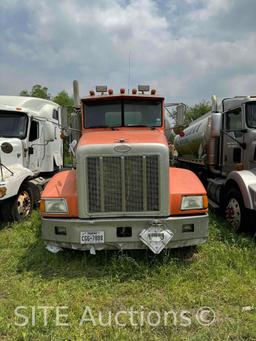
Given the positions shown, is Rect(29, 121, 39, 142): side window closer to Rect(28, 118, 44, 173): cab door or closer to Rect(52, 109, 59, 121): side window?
Rect(28, 118, 44, 173): cab door

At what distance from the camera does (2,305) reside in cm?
389

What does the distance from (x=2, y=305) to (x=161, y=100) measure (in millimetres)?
4094

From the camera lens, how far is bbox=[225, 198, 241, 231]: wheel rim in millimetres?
6312

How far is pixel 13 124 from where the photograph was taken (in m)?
8.53

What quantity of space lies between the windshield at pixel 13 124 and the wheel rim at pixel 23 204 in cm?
163

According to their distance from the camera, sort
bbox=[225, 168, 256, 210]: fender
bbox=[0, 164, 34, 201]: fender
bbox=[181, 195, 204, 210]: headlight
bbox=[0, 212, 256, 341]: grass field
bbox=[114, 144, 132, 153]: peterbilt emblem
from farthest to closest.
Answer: bbox=[0, 164, 34, 201]: fender < bbox=[225, 168, 256, 210]: fender < bbox=[181, 195, 204, 210]: headlight < bbox=[114, 144, 132, 153]: peterbilt emblem < bbox=[0, 212, 256, 341]: grass field

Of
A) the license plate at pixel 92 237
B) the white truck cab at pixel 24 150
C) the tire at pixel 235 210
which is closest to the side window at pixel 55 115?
the white truck cab at pixel 24 150

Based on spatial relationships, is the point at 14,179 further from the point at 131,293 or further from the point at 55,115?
the point at 55,115

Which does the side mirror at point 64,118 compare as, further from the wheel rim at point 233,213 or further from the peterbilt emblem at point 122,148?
the wheel rim at point 233,213

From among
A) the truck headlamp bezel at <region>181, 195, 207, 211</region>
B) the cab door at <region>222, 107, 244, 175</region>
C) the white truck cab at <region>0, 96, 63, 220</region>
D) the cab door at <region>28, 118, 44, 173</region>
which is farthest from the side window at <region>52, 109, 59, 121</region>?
the truck headlamp bezel at <region>181, 195, 207, 211</region>

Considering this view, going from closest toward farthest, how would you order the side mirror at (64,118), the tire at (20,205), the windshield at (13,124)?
the side mirror at (64,118) → the tire at (20,205) → the windshield at (13,124)

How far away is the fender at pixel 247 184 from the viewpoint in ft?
18.7

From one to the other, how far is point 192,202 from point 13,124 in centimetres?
545

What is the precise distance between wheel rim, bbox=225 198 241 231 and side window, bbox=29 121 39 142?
511cm
